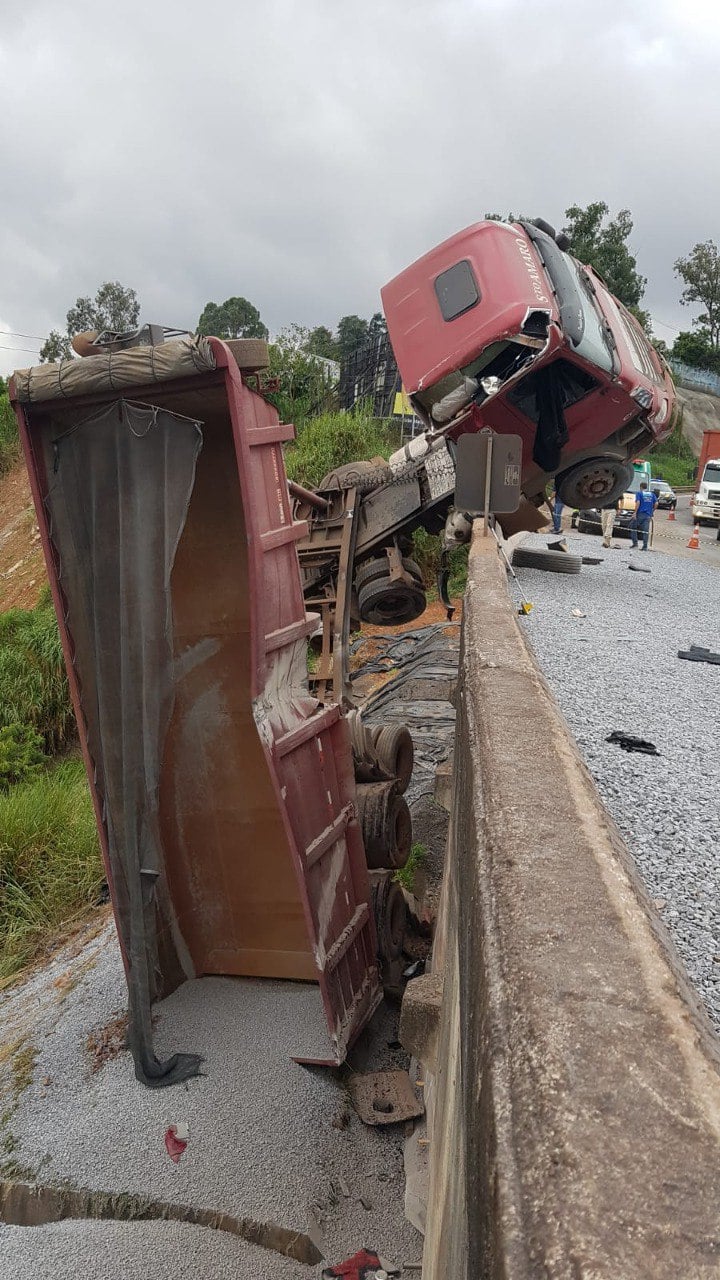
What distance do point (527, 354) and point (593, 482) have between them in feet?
6.82

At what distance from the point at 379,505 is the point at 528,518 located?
1.91m

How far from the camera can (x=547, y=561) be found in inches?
431

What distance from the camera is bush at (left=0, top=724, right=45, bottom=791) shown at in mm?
11922

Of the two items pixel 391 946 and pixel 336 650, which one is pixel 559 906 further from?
pixel 336 650

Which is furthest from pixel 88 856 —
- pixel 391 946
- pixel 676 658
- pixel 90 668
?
pixel 676 658

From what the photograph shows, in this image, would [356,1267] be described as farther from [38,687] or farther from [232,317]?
[232,317]

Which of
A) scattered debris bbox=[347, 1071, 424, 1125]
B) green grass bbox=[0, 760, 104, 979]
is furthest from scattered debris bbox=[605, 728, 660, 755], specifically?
green grass bbox=[0, 760, 104, 979]

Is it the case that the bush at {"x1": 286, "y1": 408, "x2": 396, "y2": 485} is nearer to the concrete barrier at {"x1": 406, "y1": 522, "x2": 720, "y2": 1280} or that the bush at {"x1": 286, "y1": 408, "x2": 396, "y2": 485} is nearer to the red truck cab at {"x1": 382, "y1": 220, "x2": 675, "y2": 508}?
the red truck cab at {"x1": 382, "y1": 220, "x2": 675, "y2": 508}

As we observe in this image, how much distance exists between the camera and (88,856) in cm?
779

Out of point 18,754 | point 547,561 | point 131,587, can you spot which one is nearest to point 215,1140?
point 131,587

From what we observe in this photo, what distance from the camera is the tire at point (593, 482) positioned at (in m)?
9.17

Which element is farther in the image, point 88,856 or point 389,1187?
point 88,856

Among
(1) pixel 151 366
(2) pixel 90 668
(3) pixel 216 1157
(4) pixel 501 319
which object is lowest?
(3) pixel 216 1157

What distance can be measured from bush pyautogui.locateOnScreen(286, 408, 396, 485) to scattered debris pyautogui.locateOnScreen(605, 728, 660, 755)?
523 inches
